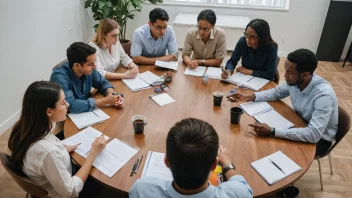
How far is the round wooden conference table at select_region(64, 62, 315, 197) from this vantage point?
1.41 meters

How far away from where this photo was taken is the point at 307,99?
6.26 feet

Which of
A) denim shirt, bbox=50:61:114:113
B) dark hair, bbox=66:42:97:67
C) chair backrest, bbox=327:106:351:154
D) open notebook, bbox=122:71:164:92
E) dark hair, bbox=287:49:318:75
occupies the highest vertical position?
dark hair, bbox=66:42:97:67

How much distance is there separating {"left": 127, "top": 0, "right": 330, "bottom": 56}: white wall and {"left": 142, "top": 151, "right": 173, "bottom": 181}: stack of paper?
4027 mm

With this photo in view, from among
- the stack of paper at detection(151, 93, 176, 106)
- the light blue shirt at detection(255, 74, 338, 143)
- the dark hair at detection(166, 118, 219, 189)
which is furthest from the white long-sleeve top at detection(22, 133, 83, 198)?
the light blue shirt at detection(255, 74, 338, 143)

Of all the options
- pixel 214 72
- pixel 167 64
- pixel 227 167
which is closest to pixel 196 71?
pixel 214 72

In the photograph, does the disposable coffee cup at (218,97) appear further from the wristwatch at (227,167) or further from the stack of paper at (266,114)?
the wristwatch at (227,167)

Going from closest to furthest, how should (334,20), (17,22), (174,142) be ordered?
(174,142) → (17,22) → (334,20)

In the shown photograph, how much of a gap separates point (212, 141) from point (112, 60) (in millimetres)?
1940

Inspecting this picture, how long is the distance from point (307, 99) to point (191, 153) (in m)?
1.32

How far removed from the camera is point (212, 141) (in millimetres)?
968

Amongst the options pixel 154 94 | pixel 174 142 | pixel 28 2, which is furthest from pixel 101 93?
pixel 28 2

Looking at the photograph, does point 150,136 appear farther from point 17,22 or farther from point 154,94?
point 17,22

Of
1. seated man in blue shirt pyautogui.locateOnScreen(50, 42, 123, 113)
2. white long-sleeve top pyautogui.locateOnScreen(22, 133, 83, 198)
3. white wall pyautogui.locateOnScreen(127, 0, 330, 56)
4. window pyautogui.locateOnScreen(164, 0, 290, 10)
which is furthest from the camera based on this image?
window pyautogui.locateOnScreen(164, 0, 290, 10)

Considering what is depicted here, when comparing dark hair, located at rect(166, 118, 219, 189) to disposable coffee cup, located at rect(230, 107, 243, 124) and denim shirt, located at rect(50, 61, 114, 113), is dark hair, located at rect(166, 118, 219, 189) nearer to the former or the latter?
disposable coffee cup, located at rect(230, 107, 243, 124)
